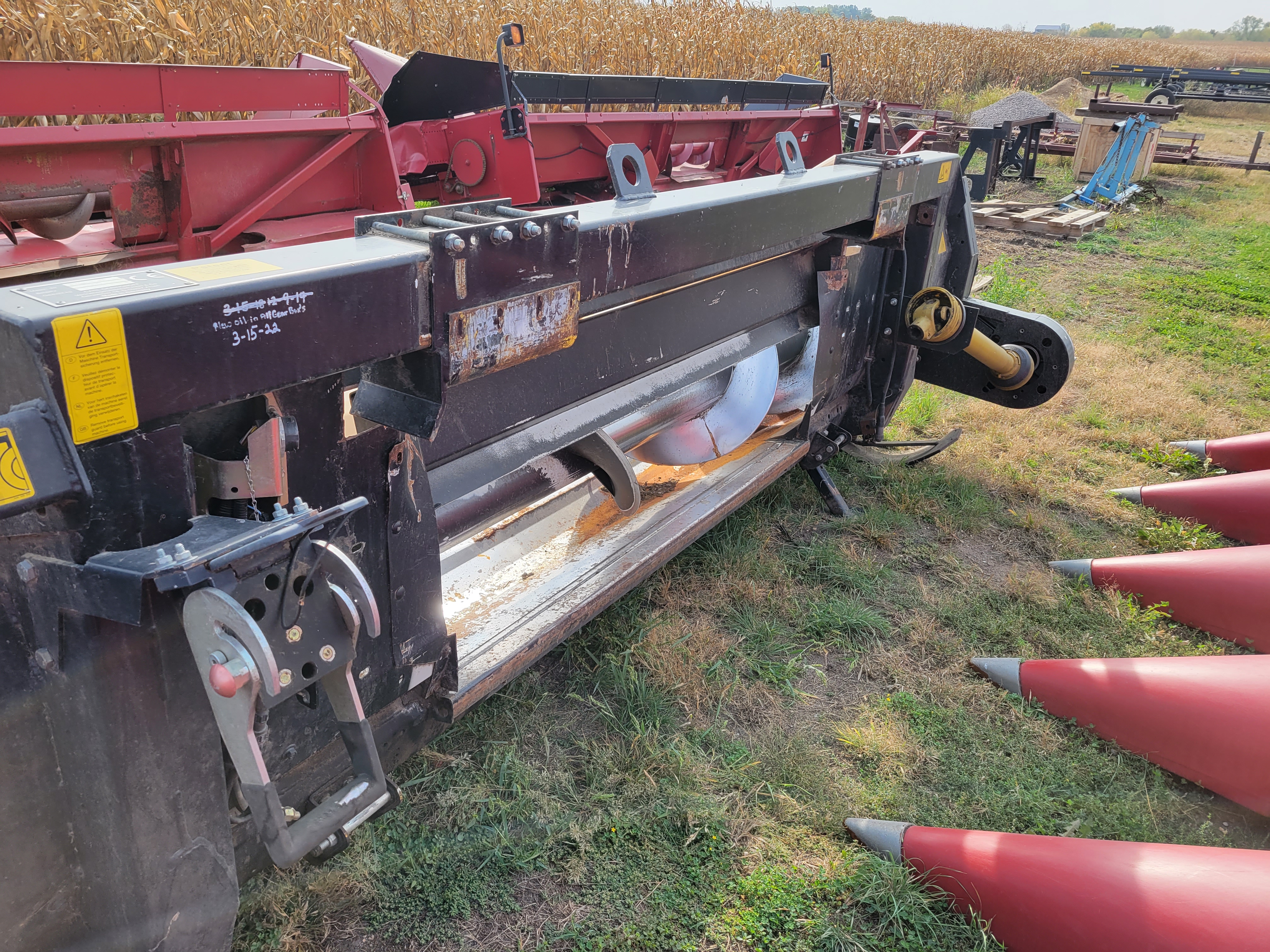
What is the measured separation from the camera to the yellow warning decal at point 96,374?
3.25ft

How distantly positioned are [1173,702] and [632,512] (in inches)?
65.2

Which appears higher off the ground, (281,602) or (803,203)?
(803,203)

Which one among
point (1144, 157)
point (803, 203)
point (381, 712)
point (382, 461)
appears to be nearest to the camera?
point (382, 461)

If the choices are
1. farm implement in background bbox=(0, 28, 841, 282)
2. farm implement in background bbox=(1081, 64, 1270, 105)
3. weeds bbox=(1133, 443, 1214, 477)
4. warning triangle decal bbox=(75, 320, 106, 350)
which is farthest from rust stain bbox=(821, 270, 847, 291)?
farm implement in background bbox=(1081, 64, 1270, 105)

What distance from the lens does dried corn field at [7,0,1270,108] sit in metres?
5.03

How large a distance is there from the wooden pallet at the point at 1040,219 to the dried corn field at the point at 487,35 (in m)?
3.36

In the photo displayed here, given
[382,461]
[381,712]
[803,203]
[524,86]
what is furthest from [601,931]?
[524,86]

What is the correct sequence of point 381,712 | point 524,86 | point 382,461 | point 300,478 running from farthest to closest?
point 524,86 < point 381,712 < point 382,461 < point 300,478

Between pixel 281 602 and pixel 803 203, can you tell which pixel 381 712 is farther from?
pixel 803 203

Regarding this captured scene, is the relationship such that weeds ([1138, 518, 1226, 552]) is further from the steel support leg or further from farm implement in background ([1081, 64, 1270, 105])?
farm implement in background ([1081, 64, 1270, 105])

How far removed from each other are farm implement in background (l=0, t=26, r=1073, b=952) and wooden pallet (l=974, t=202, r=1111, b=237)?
755 cm

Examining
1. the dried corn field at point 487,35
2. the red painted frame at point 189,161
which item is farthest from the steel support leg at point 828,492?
the dried corn field at point 487,35

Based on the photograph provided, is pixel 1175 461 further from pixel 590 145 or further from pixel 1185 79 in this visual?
pixel 1185 79

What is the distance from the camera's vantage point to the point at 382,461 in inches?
63.5
